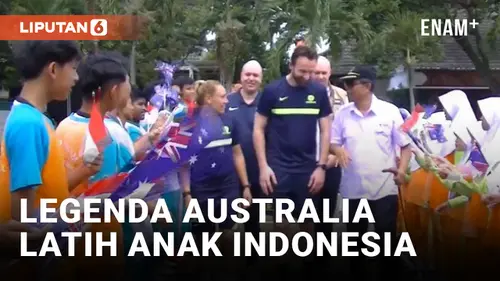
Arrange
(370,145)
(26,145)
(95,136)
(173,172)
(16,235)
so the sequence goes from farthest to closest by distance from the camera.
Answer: (370,145) → (173,172) → (95,136) → (16,235) → (26,145)

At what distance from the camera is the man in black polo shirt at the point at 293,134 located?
306 cm

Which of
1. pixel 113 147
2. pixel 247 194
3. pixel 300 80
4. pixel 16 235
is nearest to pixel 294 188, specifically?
pixel 247 194

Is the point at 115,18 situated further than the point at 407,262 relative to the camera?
No

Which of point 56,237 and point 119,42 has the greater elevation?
point 119,42

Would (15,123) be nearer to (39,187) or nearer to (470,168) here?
(39,187)

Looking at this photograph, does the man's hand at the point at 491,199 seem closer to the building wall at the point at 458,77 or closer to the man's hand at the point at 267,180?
the building wall at the point at 458,77

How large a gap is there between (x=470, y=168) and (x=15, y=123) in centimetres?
168

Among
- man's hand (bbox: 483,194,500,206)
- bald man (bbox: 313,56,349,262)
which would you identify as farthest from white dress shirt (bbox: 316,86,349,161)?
man's hand (bbox: 483,194,500,206)

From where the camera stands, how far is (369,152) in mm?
3199

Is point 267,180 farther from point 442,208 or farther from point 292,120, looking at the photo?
point 442,208

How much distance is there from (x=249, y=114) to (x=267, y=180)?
27 centimetres

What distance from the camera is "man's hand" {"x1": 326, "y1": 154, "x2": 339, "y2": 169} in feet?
10.2

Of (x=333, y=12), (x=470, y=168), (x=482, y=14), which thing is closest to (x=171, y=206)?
(x=333, y=12)

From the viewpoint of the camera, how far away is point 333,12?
2887 millimetres
